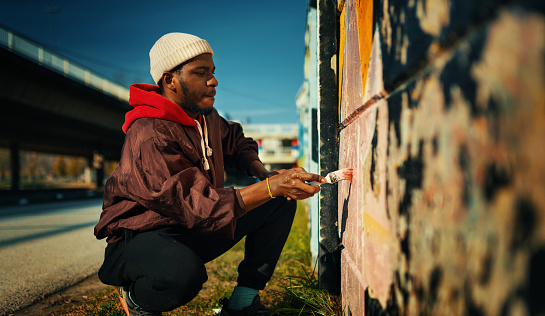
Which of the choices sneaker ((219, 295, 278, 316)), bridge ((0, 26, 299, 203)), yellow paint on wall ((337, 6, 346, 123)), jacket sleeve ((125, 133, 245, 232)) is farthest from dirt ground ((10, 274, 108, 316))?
bridge ((0, 26, 299, 203))

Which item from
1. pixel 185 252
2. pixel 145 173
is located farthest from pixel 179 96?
pixel 185 252

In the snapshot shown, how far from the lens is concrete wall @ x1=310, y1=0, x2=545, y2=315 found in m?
0.52

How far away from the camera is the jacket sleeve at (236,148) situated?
2.75m

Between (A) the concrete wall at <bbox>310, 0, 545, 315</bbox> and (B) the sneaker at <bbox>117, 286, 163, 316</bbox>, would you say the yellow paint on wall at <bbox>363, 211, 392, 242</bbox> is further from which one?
(B) the sneaker at <bbox>117, 286, 163, 316</bbox>

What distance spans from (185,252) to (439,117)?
4.63ft

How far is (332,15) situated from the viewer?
2512mm

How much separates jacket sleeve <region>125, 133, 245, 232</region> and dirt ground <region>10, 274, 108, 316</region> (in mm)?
1328

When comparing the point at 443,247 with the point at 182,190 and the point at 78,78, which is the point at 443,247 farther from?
the point at 78,78

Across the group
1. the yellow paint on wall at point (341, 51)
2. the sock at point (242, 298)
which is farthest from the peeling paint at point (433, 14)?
the sock at point (242, 298)

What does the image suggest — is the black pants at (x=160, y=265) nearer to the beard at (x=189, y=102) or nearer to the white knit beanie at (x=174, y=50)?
the beard at (x=189, y=102)

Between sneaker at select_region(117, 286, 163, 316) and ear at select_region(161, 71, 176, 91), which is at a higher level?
ear at select_region(161, 71, 176, 91)

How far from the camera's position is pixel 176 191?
5.67 feet

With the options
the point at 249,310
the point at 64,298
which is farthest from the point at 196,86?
the point at 64,298

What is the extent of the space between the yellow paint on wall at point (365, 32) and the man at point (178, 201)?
554mm
